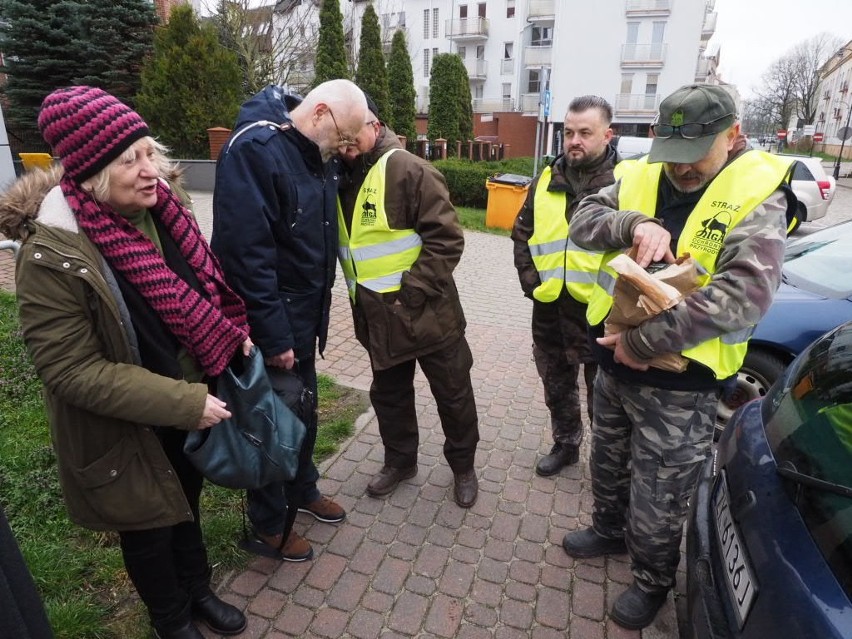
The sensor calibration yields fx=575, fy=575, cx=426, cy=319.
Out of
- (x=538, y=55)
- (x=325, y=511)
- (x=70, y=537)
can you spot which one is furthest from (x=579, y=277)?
(x=538, y=55)

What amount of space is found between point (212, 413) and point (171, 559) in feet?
2.24

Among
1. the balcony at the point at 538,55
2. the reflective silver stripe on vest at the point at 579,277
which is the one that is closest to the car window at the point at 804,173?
the reflective silver stripe on vest at the point at 579,277

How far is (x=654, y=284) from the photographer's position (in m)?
1.94

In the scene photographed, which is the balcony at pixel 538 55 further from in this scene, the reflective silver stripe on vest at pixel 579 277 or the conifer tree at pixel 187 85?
the reflective silver stripe on vest at pixel 579 277

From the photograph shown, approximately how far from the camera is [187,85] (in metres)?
13.8

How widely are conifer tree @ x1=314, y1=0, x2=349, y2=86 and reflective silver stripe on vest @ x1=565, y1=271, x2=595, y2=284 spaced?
54.6 feet

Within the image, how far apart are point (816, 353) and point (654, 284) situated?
646mm

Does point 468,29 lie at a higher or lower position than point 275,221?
higher

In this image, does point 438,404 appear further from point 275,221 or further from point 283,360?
point 275,221

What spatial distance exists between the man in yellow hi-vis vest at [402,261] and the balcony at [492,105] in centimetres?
4216

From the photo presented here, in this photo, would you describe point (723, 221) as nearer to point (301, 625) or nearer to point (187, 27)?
point (301, 625)

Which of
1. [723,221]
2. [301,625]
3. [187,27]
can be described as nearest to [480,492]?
[301,625]

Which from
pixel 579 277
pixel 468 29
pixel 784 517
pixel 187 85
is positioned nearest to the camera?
pixel 784 517

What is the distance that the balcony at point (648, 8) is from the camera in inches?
1389
